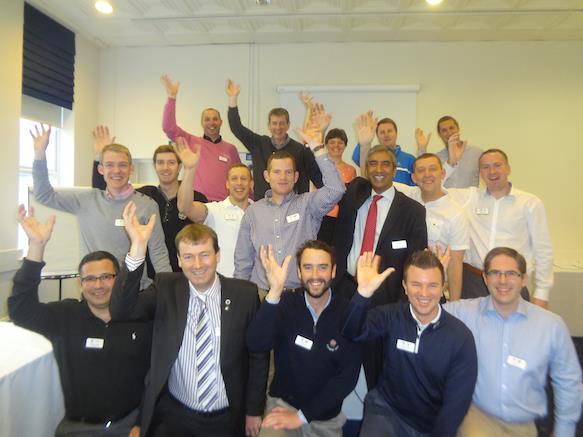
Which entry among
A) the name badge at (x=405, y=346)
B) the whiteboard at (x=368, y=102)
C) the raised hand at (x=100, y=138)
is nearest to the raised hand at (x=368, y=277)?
the name badge at (x=405, y=346)

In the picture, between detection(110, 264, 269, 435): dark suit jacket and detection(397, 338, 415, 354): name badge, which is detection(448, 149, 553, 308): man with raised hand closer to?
detection(397, 338, 415, 354): name badge


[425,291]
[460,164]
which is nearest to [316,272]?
[425,291]

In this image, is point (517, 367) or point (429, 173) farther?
point (429, 173)

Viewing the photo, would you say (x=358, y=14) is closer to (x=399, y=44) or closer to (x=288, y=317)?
(x=399, y=44)

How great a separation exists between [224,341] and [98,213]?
1255 millimetres

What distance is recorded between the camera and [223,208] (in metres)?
2.91

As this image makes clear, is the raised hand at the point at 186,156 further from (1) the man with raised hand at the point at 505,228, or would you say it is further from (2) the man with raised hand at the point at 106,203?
(1) the man with raised hand at the point at 505,228

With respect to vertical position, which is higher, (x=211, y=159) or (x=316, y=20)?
(x=316, y=20)

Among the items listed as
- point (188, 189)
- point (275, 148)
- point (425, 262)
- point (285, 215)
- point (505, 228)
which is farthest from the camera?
point (275, 148)

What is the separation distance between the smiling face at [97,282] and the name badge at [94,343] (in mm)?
161

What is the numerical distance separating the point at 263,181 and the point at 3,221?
284 cm

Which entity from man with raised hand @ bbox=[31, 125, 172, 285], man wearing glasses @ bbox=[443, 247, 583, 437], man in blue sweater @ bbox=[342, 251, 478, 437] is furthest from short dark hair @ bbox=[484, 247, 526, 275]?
man with raised hand @ bbox=[31, 125, 172, 285]

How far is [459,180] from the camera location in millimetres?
3857

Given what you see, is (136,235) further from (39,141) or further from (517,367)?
(517,367)
